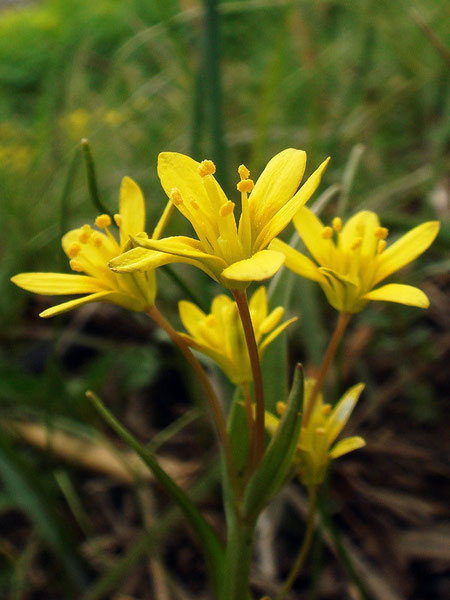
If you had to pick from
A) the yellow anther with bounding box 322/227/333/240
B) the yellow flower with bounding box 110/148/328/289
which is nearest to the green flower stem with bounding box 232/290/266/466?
the yellow flower with bounding box 110/148/328/289

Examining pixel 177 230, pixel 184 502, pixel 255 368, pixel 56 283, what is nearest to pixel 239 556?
pixel 184 502

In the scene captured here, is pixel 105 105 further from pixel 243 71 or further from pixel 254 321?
pixel 254 321

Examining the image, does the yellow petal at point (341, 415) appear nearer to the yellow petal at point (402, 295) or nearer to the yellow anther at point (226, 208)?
the yellow petal at point (402, 295)

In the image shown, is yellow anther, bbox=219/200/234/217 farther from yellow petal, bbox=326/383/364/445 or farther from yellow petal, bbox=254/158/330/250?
yellow petal, bbox=326/383/364/445

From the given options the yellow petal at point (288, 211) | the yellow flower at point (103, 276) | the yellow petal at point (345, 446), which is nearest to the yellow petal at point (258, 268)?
the yellow petal at point (288, 211)

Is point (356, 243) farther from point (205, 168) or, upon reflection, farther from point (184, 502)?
point (184, 502)

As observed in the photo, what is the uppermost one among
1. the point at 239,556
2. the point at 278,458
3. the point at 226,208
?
the point at 226,208

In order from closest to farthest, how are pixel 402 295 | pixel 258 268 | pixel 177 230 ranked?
pixel 258 268 → pixel 402 295 → pixel 177 230
